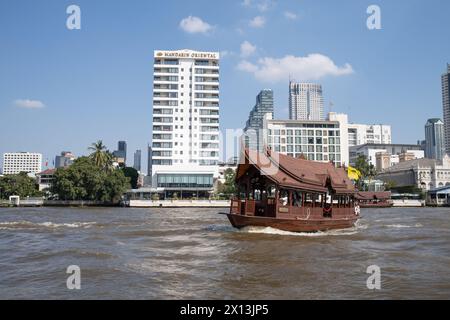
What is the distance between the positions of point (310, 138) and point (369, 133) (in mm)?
86413

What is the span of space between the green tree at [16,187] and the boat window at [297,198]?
2584 inches

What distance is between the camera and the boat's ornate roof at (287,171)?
2097 cm

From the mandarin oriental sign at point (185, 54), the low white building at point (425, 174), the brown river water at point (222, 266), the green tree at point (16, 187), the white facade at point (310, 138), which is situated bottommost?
the brown river water at point (222, 266)

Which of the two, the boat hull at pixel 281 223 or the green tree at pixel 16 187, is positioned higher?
the green tree at pixel 16 187

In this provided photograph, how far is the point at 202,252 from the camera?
590 inches

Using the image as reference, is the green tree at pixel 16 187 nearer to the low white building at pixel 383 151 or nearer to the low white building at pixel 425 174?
the low white building at pixel 425 174

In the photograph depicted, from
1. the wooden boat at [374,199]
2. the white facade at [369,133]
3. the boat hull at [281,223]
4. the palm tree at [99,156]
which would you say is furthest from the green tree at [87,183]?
the white facade at [369,133]

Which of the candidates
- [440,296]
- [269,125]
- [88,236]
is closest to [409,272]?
[440,296]

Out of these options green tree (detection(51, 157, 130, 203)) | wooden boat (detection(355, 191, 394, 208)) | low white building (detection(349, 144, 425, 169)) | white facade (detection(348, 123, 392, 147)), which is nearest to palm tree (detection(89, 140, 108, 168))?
green tree (detection(51, 157, 130, 203))

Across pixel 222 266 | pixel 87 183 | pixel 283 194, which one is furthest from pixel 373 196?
pixel 222 266

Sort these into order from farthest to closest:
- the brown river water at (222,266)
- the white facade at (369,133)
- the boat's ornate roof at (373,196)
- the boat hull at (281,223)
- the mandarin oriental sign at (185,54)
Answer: the white facade at (369,133) < the mandarin oriental sign at (185,54) < the boat's ornate roof at (373,196) < the boat hull at (281,223) < the brown river water at (222,266)

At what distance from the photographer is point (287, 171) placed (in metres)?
21.5

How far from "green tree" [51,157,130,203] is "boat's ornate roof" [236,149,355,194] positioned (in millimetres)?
46329

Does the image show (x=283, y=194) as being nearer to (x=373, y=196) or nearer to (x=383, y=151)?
(x=373, y=196)
